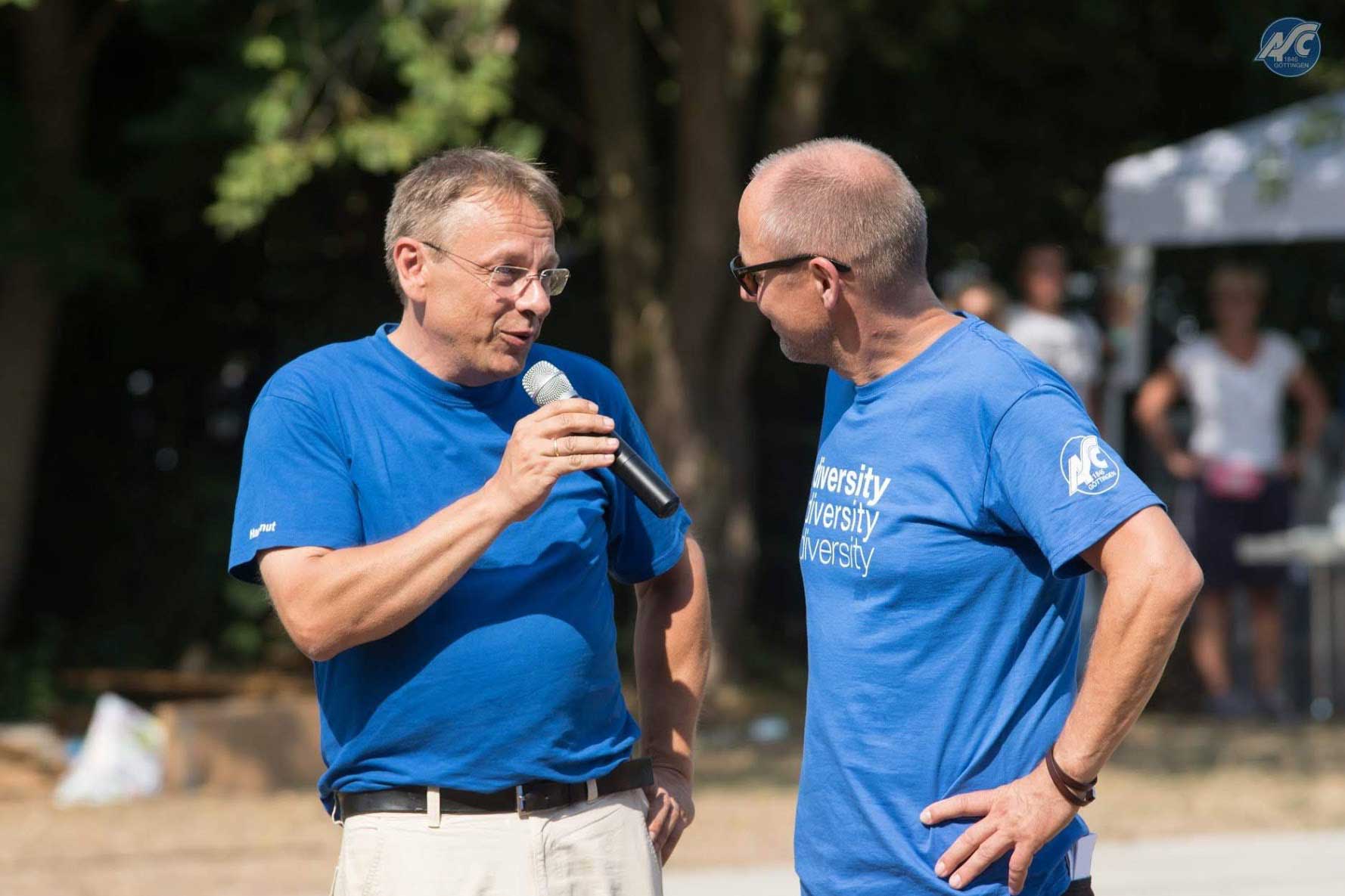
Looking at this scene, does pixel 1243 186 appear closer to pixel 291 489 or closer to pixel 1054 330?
pixel 1054 330

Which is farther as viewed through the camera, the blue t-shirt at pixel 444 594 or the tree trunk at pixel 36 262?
the tree trunk at pixel 36 262

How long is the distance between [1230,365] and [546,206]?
725cm

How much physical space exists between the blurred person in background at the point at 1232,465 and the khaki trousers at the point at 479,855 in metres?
7.12

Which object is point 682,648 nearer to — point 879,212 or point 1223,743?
point 879,212

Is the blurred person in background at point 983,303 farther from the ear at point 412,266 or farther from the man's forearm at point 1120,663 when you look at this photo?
the man's forearm at point 1120,663

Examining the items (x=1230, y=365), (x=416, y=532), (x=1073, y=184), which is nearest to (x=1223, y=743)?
(x=1230, y=365)

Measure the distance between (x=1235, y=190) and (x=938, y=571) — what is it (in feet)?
23.3

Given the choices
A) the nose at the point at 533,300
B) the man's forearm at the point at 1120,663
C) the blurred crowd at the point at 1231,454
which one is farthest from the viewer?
the blurred crowd at the point at 1231,454

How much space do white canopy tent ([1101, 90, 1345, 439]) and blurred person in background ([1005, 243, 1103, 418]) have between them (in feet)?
1.56

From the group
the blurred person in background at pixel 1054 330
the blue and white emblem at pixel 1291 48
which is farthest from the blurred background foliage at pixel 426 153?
the blue and white emblem at pixel 1291 48

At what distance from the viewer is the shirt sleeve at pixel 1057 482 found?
8.54ft

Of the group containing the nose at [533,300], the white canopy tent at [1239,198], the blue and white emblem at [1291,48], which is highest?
the white canopy tent at [1239,198]

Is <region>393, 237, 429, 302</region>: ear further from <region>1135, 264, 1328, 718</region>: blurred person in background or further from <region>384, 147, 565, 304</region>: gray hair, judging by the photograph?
<region>1135, 264, 1328, 718</region>: blurred person in background

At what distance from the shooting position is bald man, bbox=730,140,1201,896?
262cm
